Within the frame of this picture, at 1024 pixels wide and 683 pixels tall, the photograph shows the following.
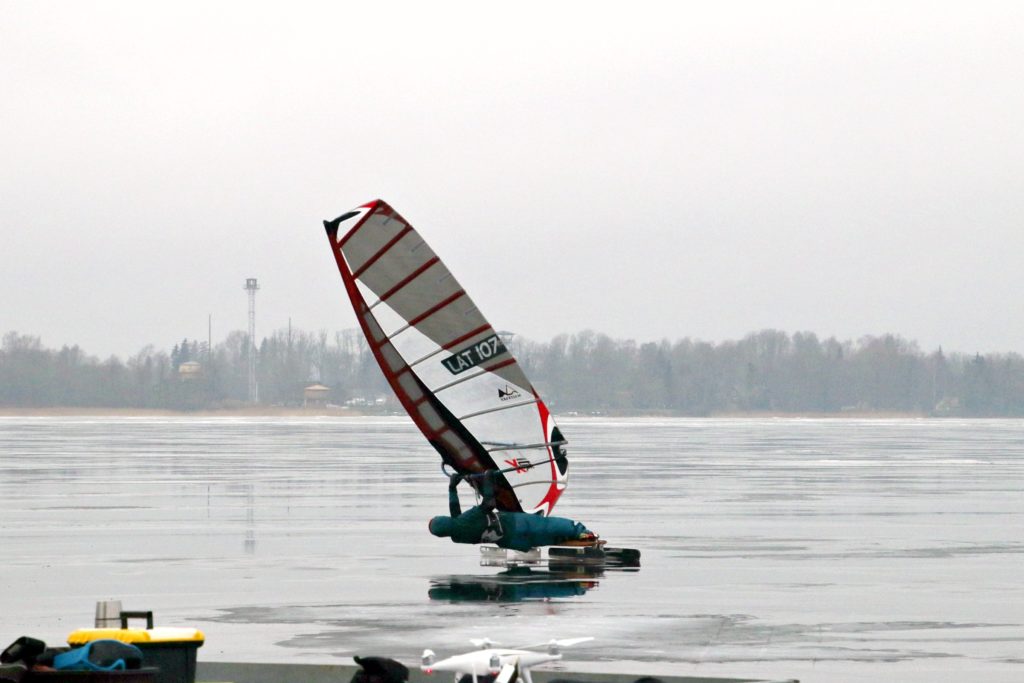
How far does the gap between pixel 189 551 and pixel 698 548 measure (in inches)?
220

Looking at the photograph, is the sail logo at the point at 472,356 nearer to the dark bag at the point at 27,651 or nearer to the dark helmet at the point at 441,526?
the dark helmet at the point at 441,526

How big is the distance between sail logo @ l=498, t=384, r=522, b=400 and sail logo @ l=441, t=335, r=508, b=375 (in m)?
0.42

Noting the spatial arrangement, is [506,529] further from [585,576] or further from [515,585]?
[515,585]

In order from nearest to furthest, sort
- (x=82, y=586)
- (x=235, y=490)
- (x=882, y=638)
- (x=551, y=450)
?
(x=882, y=638) < (x=82, y=586) < (x=551, y=450) < (x=235, y=490)

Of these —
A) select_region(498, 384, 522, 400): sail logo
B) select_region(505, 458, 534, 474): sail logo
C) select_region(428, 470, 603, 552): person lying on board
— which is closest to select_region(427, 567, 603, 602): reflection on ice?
select_region(428, 470, 603, 552): person lying on board

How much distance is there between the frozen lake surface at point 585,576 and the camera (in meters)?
11.1

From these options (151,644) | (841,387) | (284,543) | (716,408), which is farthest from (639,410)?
(151,644)

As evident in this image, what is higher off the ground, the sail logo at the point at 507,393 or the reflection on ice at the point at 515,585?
the sail logo at the point at 507,393

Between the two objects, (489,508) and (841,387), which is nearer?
(489,508)

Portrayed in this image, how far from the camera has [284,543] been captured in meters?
19.6

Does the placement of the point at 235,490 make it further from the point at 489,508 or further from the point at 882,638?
the point at 882,638

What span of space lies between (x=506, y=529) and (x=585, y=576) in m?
2.20

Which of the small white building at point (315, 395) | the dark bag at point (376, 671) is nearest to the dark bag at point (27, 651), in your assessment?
the dark bag at point (376, 671)

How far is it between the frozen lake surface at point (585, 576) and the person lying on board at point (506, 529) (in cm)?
43
